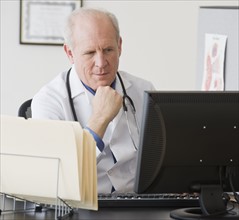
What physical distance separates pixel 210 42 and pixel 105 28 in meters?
1.28

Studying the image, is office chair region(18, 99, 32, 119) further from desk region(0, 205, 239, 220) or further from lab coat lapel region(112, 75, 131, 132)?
desk region(0, 205, 239, 220)

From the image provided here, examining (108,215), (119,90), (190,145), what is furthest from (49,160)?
(119,90)

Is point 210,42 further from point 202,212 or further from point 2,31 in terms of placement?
point 202,212

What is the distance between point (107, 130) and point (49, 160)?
2.51ft

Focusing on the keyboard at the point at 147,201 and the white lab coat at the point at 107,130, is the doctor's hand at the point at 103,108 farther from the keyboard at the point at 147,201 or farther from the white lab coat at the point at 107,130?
the keyboard at the point at 147,201

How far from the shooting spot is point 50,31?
4496 millimetres

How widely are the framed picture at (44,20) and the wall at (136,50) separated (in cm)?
4

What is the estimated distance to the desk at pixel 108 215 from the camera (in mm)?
1923

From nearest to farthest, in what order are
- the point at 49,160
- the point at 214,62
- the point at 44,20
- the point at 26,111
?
the point at 49,160 → the point at 26,111 → the point at 214,62 → the point at 44,20

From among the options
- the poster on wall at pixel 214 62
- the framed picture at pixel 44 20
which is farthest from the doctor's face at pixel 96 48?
the framed picture at pixel 44 20

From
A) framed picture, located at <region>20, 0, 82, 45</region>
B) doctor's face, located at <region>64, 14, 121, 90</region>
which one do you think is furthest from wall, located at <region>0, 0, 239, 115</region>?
doctor's face, located at <region>64, 14, 121, 90</region>

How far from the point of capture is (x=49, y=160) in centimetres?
184

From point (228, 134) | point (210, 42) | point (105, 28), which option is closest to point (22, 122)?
point (228, 134)

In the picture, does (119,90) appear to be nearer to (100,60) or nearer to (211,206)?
(100,60)
